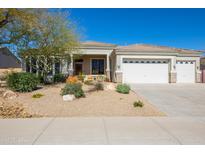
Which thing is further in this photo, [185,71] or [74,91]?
[185,71]

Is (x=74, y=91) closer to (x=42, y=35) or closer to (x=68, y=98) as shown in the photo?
(x=68, y=98)

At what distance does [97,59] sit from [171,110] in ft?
54.6

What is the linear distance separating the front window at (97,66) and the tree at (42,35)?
675 cm

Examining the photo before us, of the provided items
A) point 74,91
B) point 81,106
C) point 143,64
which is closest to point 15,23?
point 74,91

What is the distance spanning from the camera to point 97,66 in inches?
1037

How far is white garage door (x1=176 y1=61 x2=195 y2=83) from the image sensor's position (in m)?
24.6

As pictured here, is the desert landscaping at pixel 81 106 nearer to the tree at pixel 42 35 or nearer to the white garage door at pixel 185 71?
the tree at pixel 42 35

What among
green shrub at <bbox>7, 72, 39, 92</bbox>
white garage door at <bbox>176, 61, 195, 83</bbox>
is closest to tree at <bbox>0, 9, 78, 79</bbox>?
green shrub at <bbox>7, 72, 39, 92</bbox>

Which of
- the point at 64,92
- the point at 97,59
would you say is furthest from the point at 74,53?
the point at 64,92

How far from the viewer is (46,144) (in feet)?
18.8

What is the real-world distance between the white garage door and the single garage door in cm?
247

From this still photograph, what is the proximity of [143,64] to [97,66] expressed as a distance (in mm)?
5723

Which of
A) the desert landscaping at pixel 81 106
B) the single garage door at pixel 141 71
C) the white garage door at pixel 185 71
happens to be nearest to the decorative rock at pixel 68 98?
the desert landscaping at pixel 81 106
